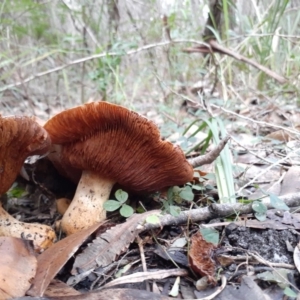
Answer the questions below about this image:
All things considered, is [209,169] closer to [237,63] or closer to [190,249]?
[190,249]

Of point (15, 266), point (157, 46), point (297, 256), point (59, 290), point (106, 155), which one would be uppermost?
point (157, 46)

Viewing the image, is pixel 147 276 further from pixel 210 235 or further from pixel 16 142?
pixel 16 142

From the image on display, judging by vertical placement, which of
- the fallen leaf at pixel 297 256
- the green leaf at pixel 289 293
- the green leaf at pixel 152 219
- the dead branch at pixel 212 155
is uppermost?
the dead branch at pixel 212 155

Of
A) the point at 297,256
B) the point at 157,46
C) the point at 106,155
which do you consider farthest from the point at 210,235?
the point at 157,46

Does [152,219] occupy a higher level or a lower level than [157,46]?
lower

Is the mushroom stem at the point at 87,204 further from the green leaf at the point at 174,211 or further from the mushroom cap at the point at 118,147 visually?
the green leaf at the point at 174,211

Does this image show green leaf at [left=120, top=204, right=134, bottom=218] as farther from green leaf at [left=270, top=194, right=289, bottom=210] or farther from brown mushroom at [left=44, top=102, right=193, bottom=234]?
green leaf at [left=270, top=194, right=289, bottom=210]

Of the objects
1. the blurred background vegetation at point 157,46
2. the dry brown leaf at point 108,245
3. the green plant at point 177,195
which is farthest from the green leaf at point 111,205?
the blurred background vegetation at point 157,46
